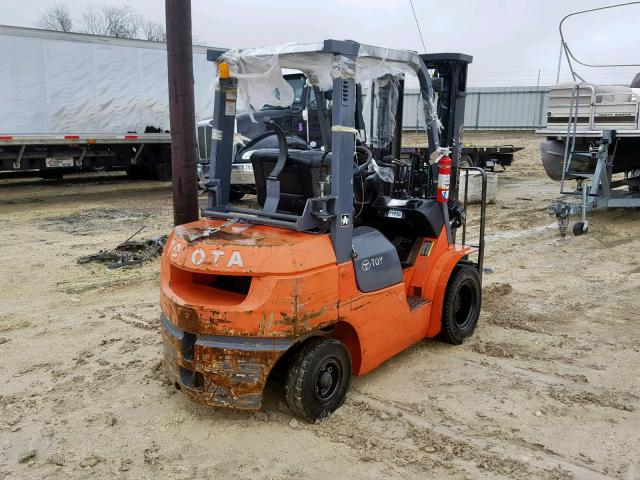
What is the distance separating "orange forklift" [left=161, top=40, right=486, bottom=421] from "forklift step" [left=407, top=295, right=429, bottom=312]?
2 cm

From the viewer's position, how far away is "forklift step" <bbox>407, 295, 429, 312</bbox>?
4.64 meters

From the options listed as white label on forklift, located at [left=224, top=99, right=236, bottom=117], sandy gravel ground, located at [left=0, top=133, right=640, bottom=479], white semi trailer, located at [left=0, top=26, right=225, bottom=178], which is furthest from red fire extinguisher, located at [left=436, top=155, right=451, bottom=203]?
white semi trailer, located at [left=0, top=26, right=225, bottom=178]

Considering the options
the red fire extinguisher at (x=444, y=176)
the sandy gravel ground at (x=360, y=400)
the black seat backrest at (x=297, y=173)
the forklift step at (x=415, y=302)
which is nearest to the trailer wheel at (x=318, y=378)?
the sandy gravel ground at (x=360, y=400)

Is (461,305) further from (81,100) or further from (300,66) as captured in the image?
(81,100)

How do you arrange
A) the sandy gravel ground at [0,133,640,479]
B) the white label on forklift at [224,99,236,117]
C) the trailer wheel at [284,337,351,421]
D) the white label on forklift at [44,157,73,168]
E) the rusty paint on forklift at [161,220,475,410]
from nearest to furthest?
the sandy gravel ground at [0,133,640,479]
the rusty paint on forklift at [161,220,475,410]
the trailer wheel at [284,337,351,421]
the white label on forklift at [224,99,236,117]
the white label on forklift at [44,157,73,168]

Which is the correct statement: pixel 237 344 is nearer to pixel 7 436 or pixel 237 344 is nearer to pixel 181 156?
pixel 7 436

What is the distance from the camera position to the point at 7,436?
3730 mm

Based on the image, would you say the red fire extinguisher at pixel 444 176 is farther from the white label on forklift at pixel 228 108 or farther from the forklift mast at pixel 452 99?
the white label on forklift at pixel 228 108

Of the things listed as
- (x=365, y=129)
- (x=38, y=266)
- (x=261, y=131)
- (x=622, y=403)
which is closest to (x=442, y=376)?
(x=622, y=403)

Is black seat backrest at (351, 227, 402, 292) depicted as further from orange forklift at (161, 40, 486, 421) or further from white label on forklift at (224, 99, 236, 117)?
white label on forklift at (224, 99, 236, 117)

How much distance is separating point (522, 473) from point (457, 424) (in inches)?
23.4

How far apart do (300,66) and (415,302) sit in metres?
1.99

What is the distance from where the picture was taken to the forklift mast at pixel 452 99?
17.2ft

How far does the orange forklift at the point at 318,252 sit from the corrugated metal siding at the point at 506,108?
2879 cm
